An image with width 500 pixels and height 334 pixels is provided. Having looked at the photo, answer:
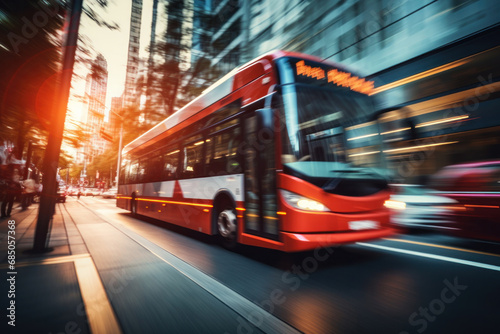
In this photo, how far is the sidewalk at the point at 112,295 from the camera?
233 centimetres

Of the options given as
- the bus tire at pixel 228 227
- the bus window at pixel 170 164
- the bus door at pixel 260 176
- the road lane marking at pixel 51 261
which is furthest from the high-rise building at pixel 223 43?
the road lane marking at pixel 51 261

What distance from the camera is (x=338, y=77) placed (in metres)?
4.47

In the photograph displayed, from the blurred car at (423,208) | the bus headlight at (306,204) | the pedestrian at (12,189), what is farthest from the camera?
the pedestrian at (12,189)

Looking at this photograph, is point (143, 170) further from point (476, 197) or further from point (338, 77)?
point (476, 197)

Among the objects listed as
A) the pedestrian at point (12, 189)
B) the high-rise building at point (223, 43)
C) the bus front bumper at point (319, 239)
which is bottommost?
the bus front bumper at point (319, 239)

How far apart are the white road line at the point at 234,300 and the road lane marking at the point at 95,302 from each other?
1.00m

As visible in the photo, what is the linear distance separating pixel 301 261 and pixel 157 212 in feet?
18.3

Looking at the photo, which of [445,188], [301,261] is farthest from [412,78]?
[301,261]

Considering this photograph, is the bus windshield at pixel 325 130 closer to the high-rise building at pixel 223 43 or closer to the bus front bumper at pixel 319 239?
the bus front bumper at pixel 319 239

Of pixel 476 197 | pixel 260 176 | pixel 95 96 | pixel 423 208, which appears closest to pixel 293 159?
pixel 260 176

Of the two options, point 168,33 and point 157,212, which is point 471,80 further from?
point 168,33

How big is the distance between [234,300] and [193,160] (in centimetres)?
403

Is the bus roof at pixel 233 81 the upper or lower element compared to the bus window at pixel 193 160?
upper

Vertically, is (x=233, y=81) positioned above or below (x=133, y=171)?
above
